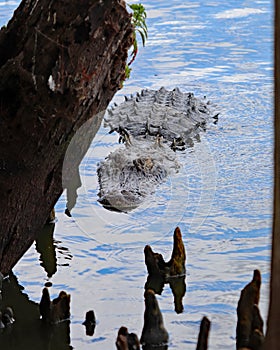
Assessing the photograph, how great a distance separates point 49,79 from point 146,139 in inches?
202

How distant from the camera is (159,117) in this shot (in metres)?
10.9

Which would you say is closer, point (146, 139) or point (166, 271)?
point (166, 271)

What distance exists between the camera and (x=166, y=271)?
21.7 ft

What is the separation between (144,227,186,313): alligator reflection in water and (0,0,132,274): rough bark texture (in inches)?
54.4

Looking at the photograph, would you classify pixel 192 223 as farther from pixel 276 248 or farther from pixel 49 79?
pixel 276 248

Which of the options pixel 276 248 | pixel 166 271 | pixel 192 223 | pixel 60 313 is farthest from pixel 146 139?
pixel 276 248

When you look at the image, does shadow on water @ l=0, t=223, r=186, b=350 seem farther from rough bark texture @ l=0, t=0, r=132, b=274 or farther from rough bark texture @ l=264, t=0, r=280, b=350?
rough bark texture @ l=264, t=0, r=280, b=350

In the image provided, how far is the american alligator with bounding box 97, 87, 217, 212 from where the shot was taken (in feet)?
27.6

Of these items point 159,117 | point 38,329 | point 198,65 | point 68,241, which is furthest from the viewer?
point 198,65

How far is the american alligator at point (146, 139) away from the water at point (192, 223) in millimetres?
142

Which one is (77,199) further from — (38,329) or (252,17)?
(252,17)

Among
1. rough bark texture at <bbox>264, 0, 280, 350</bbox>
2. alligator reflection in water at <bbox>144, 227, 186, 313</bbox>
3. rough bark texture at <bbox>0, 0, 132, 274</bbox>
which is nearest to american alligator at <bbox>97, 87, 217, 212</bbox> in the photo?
alligator reflection in water at <bbox>144, 227, 186, 313</bbox>

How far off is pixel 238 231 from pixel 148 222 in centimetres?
94

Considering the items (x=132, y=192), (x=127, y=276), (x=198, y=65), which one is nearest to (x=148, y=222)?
(x=132, y=192)
